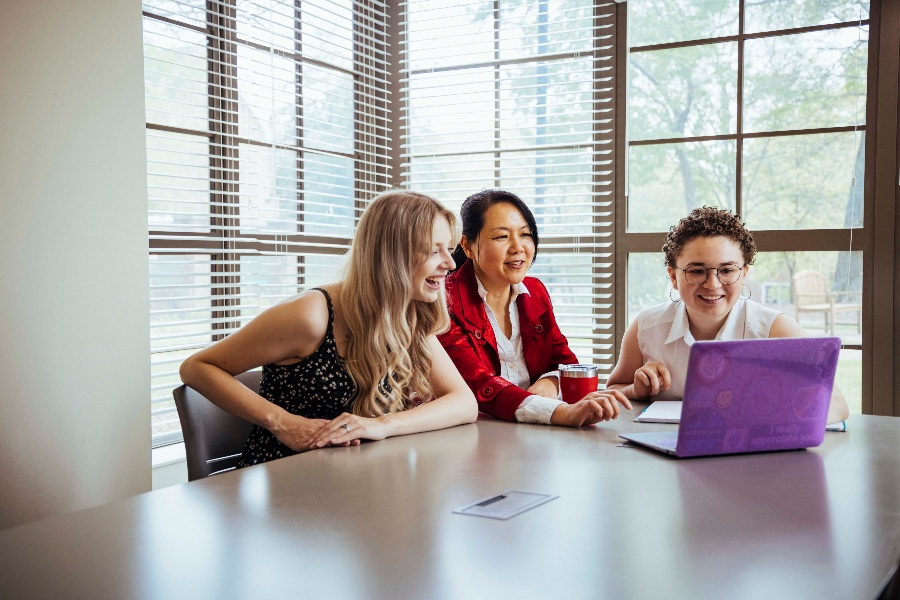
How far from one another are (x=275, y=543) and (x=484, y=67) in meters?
3.37

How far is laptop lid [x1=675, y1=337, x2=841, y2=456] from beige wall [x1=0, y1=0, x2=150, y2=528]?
173 cm

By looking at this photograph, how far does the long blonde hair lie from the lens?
6.36 feet

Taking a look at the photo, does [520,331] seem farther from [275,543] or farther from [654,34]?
[654,34]

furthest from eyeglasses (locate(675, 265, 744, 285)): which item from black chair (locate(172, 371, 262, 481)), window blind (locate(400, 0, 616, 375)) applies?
window blind (locate(400, 0, 616, 375))

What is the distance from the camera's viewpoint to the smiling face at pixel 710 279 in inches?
84.0

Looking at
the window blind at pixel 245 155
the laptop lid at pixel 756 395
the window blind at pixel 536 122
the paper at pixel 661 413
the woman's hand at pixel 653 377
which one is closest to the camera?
the laptop lid at pixel 756 395

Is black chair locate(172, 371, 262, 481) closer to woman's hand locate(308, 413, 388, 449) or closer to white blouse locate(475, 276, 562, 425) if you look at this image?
woman's hand locate(308, 413, 388, 449)

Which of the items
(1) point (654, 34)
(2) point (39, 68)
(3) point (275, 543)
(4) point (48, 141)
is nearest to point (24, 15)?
(2) point (39, 68)

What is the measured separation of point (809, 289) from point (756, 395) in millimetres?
2134

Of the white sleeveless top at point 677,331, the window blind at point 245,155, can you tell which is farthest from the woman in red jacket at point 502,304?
the window blind at point 245,155

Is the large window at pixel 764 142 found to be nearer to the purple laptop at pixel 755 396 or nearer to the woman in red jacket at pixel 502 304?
the woman in red jacket at pixel 502 304

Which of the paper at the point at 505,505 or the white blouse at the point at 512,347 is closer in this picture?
the paper at the point at 505,505

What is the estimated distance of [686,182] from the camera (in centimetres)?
368

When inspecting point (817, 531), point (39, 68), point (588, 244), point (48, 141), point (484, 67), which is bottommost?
point (817, 531)
